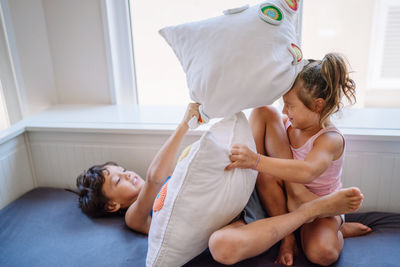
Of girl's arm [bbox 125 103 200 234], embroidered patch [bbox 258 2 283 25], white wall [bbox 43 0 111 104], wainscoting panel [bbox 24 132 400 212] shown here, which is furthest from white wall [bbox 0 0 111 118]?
embroidered patch [bbox 258 2 283 25]

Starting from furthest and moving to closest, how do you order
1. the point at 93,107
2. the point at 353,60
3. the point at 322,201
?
the point at 93,107 < the point at 353,60 < the point at 322,201

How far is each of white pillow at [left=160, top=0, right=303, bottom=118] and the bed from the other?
50 cm

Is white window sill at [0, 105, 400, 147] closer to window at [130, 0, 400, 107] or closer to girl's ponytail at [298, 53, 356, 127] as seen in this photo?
window at [130, 0, 400, 107]

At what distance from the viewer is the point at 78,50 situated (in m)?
1.66

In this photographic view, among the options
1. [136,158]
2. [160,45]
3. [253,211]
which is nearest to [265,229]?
[253,211]

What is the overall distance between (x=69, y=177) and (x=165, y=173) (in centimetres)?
65

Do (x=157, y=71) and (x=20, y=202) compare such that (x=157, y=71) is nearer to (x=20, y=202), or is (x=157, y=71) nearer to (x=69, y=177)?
(x=69, y=177)

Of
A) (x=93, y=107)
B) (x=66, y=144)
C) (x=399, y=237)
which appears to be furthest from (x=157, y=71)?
(x=399, y=237)

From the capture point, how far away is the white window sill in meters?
1.27

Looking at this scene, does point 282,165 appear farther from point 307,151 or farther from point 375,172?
point 375,172

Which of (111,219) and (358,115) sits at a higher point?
(358,115)

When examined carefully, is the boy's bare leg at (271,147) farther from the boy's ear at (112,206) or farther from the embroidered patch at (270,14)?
the boy's ear at (112,206)

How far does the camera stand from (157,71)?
5.58 feet

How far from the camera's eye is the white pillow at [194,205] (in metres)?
0.88
